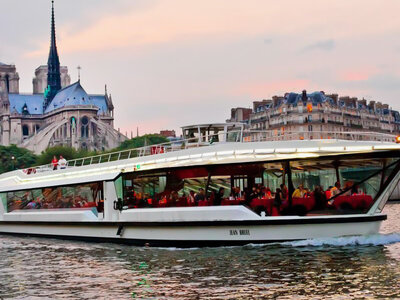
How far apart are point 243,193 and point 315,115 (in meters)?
94.9

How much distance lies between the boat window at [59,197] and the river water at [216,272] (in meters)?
2.60

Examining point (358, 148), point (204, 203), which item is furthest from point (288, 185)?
point (204, 203)

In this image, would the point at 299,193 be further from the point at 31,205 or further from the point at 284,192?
the point at 31,205

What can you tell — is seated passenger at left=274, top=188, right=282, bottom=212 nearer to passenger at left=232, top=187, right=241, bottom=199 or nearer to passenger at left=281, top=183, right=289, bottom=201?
passenger at left=281, top=183, right=289, bottom=201

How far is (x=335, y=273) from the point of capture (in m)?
18.1

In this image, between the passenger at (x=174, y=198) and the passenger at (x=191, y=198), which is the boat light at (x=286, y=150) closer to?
the passenger at (x=191, y=198)

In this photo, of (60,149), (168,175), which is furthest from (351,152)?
(60,149)

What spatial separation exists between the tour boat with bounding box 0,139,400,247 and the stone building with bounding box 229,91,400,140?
79.6 meters

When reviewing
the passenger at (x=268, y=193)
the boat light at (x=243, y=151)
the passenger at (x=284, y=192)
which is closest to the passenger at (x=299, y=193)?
the passenger at (x=284, y=192)

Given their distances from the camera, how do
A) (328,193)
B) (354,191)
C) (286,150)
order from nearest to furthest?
(354,191), (328,193), (286,150)

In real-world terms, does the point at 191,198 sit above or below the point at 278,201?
above

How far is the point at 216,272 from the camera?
62.3 feet

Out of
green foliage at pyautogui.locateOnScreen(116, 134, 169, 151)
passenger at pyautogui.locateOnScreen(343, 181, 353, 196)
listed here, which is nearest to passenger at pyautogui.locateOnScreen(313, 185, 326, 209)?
passenger at pyautogui.locateOnScreen(343, 181, 353, 196)

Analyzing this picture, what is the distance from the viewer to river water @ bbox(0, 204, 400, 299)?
16484mm
